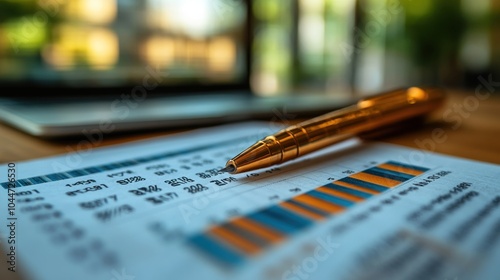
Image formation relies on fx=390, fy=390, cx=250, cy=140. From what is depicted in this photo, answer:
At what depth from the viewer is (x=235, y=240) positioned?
0.59ft

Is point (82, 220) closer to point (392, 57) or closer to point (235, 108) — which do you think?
point (235, 108)

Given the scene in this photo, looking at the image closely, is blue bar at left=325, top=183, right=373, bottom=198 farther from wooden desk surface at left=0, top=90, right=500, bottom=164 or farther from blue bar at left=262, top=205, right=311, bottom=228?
wooden desk surface at left=0, top=90, right=500, bottom=164

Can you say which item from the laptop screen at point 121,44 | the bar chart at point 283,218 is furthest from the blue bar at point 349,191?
the laptop screen at point 121,44

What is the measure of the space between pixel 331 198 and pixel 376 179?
0.19 ft

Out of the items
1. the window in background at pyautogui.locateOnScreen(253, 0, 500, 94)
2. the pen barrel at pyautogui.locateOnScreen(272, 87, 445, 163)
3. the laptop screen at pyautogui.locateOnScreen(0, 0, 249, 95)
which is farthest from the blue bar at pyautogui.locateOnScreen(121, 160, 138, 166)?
the window in background at pyautogui.locateOnScreen(253, 0, 500, 94)

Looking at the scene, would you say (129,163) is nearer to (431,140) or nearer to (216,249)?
(216,249)

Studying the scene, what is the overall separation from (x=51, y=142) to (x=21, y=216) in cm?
24

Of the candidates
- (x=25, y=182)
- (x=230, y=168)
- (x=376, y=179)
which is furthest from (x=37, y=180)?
(x=376, y=179)

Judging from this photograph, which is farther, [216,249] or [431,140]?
[431,140]

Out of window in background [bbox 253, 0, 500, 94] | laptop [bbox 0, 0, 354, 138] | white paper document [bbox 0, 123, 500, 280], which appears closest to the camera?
white paper document [bbox 0, 123, 500, 280]

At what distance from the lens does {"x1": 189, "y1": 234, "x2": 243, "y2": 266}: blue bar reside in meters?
0.16

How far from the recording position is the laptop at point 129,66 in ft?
1.73

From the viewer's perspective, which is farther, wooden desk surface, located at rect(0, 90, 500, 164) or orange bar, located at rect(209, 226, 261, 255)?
wooden desk surface, located at rect(0, 90, 500, 164)

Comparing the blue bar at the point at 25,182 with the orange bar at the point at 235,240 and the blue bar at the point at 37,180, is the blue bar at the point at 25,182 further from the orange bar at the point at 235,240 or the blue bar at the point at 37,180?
the orange bar at the point at 235,240
